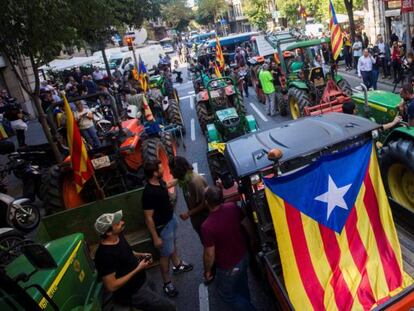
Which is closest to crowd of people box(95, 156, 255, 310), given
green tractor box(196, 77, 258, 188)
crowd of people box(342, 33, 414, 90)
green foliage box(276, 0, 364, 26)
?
green tractor box(196, 77, 258, 188)

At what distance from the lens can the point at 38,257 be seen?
3.43 m

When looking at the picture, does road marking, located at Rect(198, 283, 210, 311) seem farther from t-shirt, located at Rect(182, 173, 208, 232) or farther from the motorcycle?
the motorcycle

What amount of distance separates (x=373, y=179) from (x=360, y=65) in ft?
37.2

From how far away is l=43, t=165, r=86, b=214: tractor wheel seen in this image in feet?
22.9

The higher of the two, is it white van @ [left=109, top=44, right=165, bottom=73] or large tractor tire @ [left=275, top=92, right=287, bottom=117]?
white van @ [left=109, top=44, right=165, bottom=73]

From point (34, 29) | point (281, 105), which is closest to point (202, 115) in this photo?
point (281, 105)

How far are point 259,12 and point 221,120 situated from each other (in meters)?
38.8

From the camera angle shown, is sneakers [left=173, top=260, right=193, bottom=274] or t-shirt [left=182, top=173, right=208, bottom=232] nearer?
t-shirt [left=182, top=173, right=208, bottom=232]

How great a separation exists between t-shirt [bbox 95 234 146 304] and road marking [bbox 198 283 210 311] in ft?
3.81

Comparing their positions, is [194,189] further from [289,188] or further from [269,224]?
[289,188]

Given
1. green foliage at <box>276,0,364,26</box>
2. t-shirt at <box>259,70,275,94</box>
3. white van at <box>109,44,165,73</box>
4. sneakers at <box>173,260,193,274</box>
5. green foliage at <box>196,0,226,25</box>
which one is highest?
green foliage at <box>196,0,226,25</box>

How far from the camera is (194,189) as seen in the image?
5.08m

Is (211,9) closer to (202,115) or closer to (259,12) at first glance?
(259,12)

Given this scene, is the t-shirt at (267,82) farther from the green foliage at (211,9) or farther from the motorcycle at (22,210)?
the green foliage at (211,9)
